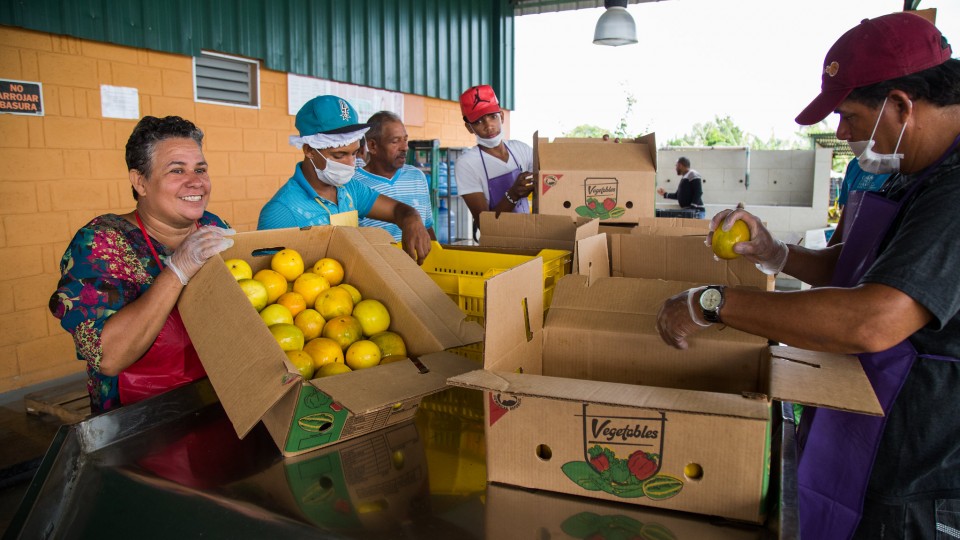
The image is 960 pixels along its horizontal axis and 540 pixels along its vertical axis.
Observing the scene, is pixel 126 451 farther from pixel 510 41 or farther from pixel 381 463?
pixel 510 41

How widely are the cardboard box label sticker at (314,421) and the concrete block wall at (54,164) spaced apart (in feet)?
13.4

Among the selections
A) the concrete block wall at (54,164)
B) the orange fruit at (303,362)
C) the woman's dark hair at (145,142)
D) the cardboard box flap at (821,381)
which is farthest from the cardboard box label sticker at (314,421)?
the concrete block wall at (54,164)

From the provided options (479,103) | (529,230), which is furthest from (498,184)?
(529,230)

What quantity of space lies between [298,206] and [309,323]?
1160 millimetres

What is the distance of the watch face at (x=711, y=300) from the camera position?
1349 mm

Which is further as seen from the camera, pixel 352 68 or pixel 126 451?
pixel 352 68

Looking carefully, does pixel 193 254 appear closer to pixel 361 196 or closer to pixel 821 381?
pixel 821 381

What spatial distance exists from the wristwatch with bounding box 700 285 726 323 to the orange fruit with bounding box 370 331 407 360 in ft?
2.71

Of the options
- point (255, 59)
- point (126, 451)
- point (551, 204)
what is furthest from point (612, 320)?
point (255, 59)

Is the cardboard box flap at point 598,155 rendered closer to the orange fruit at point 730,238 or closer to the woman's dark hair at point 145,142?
the orange fruit at point 730,238

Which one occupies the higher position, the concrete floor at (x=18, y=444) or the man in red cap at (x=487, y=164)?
the man in red cap at (x=487, y=164)

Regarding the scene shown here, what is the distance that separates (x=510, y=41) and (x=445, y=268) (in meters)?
8.89

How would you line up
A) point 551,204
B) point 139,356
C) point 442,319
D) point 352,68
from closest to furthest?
point 139,356 < point 442,319 < point 551,204 < point 352,68

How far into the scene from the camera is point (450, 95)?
30.0 feet
